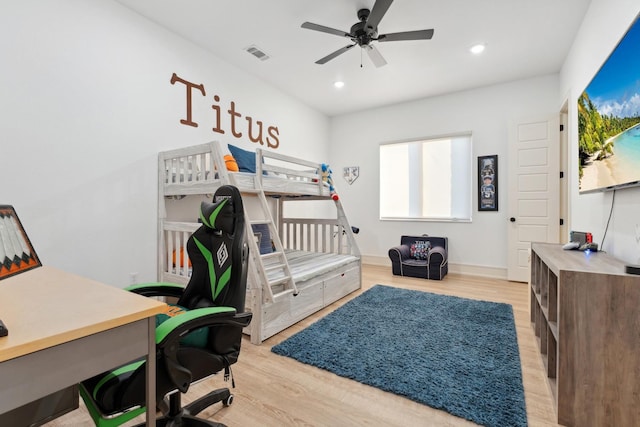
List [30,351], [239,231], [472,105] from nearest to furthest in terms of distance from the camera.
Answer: [30,351], [239,231], [472,105]

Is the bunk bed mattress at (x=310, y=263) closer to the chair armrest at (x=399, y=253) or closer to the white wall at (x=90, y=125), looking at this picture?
the chair armrest at (x=399, y=253)

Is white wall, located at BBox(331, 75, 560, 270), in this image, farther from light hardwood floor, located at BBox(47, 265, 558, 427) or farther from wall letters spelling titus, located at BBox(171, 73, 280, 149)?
light hardwood floor, located at BBox(47, 265, 558, 427)

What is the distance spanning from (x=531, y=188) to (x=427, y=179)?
1406 millimetres

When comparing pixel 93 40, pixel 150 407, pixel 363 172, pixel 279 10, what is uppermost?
pixel 279 10

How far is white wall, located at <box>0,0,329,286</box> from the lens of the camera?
2021mm

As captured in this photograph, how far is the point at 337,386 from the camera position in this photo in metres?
1.73

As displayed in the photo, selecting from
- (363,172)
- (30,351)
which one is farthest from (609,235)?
(363,172)

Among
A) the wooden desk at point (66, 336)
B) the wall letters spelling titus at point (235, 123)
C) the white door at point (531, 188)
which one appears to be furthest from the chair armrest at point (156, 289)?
the white door at point (531, 188)

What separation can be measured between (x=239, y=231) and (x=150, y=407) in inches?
27.4

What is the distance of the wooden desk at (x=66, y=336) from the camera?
2.10ft

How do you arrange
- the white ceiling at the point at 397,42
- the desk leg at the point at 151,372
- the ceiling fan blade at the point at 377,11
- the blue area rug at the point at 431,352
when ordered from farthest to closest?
1. the white ceiling at the point at 397,42
2. the ceiling fan blade at the point at 377,11
3. the blue area rug at the point at 431,352
4. the desk leg at the point at 151,372

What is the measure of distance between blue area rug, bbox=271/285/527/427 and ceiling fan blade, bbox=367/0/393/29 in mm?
2504

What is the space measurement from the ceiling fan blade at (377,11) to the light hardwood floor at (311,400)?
8.45ft

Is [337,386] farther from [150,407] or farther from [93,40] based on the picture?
[93,40]
